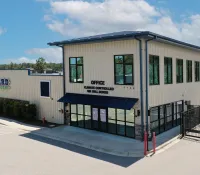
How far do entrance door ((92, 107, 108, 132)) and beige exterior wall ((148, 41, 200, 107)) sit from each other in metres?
3.51

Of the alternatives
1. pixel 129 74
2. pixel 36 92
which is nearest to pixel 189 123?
pixel 129 74

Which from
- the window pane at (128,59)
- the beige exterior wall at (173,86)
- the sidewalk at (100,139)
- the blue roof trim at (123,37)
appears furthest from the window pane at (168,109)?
the window pane at (128,59)

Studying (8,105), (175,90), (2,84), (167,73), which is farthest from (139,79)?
(2,84)

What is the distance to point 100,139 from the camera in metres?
17.2

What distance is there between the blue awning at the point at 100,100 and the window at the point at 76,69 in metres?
1.22

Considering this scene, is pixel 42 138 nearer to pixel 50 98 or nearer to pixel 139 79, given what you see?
pixel 50 98

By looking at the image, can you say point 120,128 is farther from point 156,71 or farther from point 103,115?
point 156,71

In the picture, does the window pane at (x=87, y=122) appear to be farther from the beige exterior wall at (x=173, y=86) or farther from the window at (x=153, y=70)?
the window at (x=153, y=70)

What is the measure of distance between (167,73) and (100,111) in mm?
5752

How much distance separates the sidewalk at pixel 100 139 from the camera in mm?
14984

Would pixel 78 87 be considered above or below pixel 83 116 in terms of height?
above

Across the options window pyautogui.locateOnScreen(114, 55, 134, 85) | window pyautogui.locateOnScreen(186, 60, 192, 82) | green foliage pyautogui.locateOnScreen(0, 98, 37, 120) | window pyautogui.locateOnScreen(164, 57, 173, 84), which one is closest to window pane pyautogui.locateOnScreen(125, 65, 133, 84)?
window pyautogui.locateOnScreen(114, 55, 134, 85)

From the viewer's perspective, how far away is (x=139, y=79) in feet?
54.4

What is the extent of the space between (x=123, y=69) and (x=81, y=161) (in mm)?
6845
